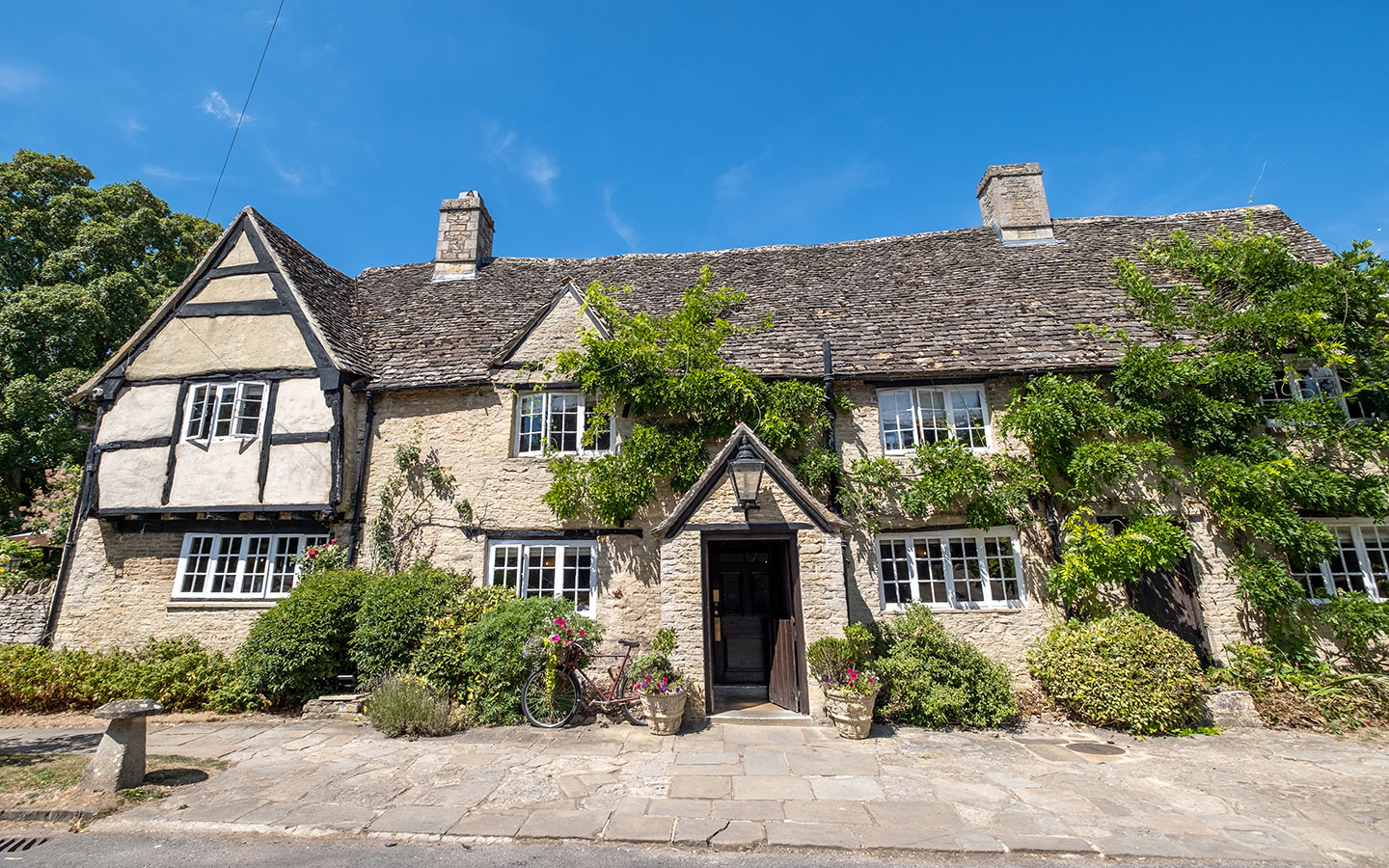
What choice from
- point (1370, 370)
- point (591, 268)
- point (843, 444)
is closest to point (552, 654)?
point (843, 444)

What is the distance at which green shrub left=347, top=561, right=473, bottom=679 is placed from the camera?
9453 millimetres

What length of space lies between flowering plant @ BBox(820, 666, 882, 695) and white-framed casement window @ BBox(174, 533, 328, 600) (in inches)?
383

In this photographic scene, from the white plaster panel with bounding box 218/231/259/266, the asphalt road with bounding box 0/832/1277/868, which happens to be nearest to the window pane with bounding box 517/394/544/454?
the white plaster panel with bounding box 218/231/259/266

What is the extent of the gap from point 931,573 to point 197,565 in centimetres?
1384

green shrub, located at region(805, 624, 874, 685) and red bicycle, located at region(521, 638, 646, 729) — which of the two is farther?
red bicycle, located at region(521, 638, 646, 729)

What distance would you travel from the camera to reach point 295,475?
36.1 ft

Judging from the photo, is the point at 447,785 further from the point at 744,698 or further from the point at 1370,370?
the point at 1370,370

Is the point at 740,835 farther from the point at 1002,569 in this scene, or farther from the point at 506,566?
the point at 1002,569

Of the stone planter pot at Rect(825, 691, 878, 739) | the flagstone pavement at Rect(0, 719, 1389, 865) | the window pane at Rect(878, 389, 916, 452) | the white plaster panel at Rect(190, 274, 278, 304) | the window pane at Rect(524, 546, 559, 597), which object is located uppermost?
the white plaster panel at Rect(190, 274, 278, 304)

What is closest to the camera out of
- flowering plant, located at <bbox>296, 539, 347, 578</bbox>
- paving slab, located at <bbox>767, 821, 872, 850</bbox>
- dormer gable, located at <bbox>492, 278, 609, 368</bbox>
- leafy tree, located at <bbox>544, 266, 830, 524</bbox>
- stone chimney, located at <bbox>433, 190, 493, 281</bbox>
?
paving slab, located at <bbox>767, 821, 872, 850</bbox>

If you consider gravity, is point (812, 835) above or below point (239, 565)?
below

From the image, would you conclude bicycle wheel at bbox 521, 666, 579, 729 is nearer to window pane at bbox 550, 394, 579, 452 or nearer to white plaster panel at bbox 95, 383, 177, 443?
window pane at bbox 550, 394, 579, 452

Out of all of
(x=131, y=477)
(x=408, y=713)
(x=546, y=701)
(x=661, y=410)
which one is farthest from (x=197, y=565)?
(x=661, y=410)

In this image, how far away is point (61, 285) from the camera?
14.5 m
